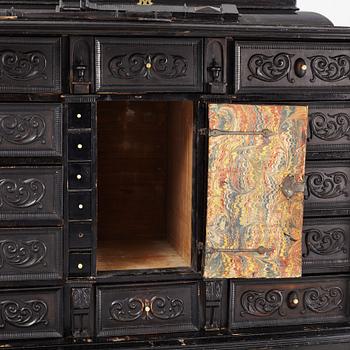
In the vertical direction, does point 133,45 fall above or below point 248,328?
above

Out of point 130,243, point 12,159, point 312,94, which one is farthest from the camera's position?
point 130,243

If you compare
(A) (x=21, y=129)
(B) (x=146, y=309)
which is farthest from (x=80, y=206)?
(B) (x=146, y=309)

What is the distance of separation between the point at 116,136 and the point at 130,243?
46 centimetres

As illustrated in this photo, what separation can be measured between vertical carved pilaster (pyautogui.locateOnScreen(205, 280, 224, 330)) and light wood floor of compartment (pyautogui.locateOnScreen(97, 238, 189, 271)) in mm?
131

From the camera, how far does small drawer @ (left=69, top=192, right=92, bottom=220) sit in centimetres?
253

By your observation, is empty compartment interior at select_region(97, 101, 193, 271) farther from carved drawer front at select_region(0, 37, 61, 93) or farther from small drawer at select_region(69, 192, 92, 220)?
carved drawer front at select_region(0, 37, 61, 93)

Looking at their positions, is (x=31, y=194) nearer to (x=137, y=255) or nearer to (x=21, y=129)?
(x=21, y=129)

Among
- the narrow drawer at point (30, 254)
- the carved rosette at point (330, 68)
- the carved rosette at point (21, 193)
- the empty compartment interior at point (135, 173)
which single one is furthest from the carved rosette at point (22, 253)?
the carved rosette at point (330, 68)

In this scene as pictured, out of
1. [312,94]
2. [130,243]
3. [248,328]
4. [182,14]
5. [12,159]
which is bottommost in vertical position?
[248,328]

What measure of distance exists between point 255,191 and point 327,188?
277 millimetres

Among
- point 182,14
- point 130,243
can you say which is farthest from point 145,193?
point 182,14

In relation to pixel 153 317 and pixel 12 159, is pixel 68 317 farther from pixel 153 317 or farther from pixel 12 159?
pixel 12 159

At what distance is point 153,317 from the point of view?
2.65m

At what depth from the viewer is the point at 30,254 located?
2525 mm
